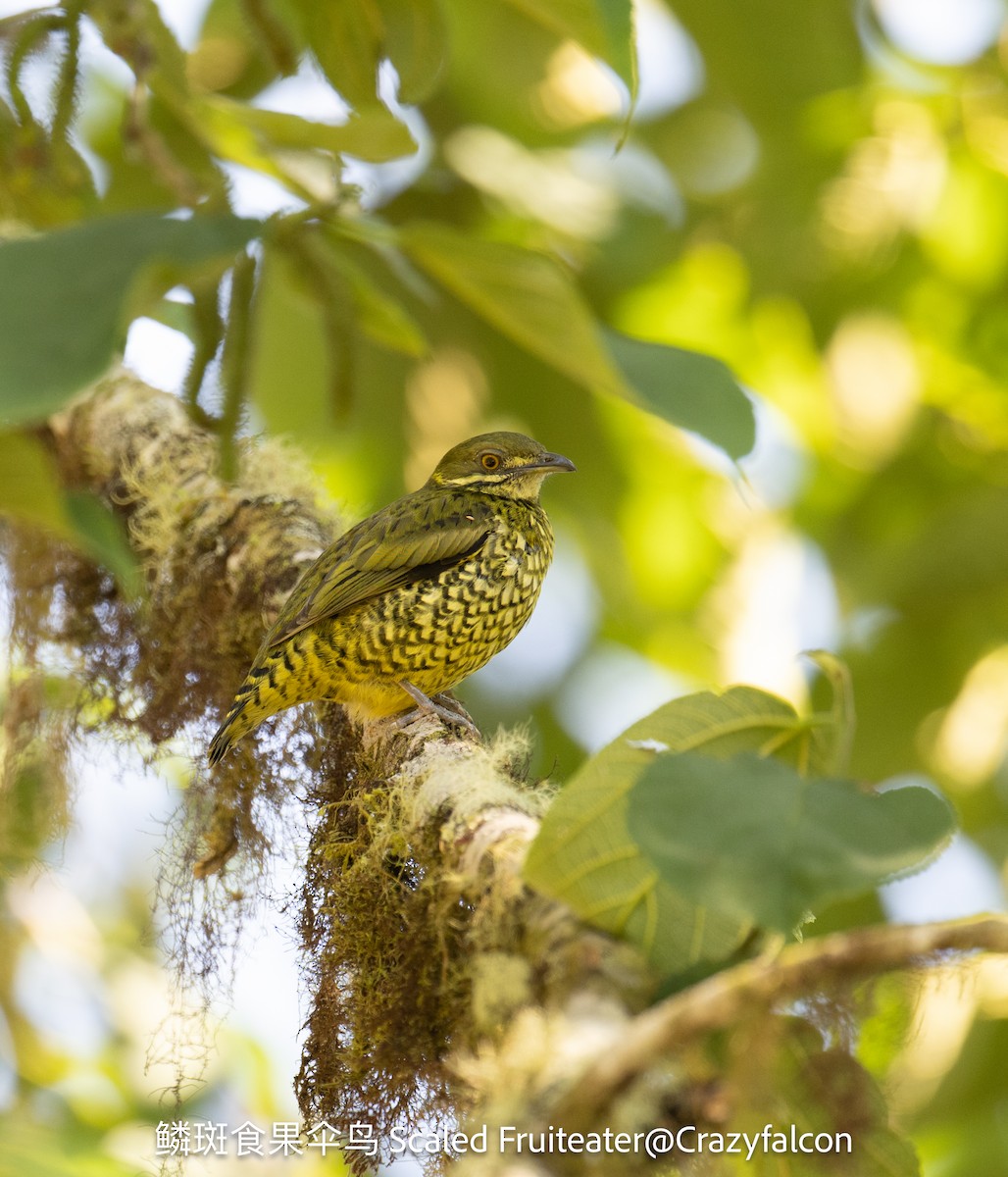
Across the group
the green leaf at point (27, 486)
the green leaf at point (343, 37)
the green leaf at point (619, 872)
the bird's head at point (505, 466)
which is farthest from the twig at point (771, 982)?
the bird's head at point (505, 466)

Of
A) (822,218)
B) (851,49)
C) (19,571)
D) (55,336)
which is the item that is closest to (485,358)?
(822,218)

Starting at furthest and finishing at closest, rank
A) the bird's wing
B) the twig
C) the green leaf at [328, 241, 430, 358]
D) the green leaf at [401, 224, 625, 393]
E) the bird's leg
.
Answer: the bird's wing, the bird's leg, the green leaf at [328, 241, 430, 358], the green leaf at [401, 224, 625, 393], the twig

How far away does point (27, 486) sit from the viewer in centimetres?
213

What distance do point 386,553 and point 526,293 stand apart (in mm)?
1798

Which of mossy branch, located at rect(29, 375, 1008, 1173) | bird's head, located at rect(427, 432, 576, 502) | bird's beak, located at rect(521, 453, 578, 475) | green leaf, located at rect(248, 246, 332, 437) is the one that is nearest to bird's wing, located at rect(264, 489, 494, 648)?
mossy branch, located at rect(29, 375, 1008, 1173)

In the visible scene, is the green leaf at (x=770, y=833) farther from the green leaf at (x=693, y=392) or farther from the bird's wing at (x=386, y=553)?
the bird's wing at (x=386, y=553)

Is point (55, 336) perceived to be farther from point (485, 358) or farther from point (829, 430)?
point (829, 430)

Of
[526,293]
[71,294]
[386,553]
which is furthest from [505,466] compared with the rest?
[71,294]

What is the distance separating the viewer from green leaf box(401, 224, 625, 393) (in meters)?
2.11

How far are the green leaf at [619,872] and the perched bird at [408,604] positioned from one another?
1.60 meters

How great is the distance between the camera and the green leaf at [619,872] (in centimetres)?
179

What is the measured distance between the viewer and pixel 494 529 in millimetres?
4266

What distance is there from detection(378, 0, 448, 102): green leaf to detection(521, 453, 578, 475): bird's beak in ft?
5.85

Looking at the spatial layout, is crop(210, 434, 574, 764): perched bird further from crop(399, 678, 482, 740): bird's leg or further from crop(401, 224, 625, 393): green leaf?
crop(401, 224, 625, 393): green leaf
